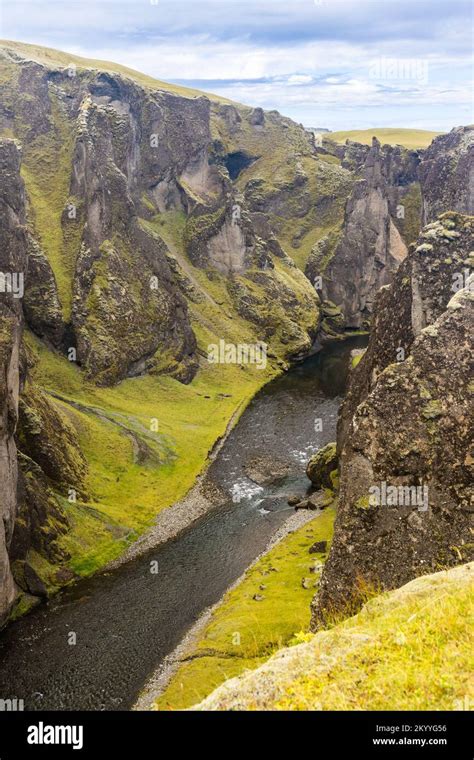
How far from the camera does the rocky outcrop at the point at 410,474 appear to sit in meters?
24.8

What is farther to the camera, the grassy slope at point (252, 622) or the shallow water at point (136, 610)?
the shallow water at point (136, 610)

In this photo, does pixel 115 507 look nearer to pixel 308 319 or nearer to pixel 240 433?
pixel 240 433

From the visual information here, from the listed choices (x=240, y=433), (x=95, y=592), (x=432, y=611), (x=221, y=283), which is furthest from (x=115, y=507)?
(x=221, y=283)

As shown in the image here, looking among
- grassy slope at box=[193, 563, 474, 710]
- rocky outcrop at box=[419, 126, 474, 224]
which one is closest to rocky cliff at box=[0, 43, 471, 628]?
rocky outcrop at box=[419, 126, 474, 224]

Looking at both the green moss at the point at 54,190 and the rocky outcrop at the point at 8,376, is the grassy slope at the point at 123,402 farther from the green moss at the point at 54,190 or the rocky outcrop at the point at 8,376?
the rocky outcrop at the point at 8,376

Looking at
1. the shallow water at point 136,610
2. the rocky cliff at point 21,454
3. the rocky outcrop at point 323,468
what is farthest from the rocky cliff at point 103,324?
the rocky outcrop at point 323,468

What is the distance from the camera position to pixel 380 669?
39.3 feet

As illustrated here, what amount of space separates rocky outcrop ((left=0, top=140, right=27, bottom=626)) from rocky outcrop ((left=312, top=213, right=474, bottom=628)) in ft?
142

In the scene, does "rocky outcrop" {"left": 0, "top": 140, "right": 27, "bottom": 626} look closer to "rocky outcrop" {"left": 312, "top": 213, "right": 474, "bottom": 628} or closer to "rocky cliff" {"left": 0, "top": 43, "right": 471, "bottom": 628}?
"rocky cliff" {"left": 0, "top": 43, "right": 471, "bottom": 628}

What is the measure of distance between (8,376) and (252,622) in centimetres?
3440

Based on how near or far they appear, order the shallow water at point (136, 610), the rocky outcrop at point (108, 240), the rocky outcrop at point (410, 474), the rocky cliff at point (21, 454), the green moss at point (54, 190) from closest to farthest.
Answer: the rocky outcrop at point (410, 474)
the shallow water at point (136, 610)
the rocky cliff at point (21, 454)
the rocky outcrop at point (108, 240)
the green moss at point (54, 190)

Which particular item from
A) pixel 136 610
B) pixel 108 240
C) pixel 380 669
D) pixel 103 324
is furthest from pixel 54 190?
pixel 380 669

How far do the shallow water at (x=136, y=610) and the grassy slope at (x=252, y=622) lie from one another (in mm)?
3037

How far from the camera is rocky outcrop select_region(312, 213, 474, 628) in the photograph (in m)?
24.8
